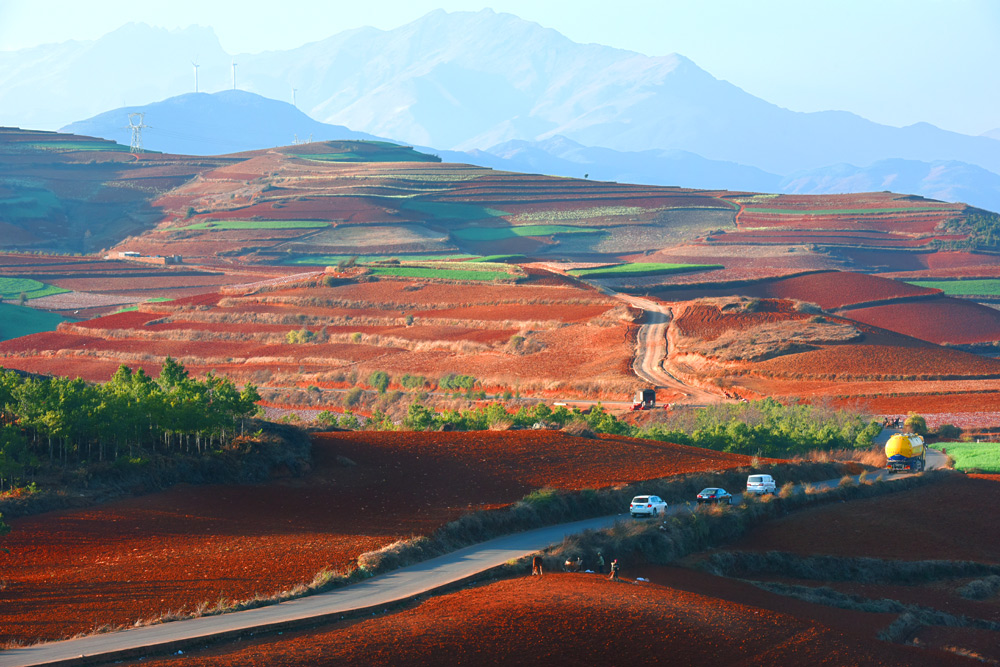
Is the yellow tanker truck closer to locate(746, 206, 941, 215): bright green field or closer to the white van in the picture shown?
the white van

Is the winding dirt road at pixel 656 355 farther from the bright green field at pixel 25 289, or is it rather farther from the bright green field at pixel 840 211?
the bright green field at pixel 840 211

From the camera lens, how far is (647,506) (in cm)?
3206

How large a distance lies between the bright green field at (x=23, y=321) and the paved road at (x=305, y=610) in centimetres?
7824

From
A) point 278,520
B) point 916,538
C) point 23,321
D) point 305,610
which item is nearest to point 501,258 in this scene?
point 23,321

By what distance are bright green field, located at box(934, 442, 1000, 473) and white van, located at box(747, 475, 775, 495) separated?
13471 mm

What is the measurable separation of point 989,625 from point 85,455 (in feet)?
85.8

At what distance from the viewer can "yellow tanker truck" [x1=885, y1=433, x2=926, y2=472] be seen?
144ft

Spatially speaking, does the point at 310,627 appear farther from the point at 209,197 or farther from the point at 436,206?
the point at 209,197

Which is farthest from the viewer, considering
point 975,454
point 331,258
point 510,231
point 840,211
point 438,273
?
point 840,211

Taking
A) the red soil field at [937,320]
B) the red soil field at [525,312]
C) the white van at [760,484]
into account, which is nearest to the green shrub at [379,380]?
the red soil field at [525,312]

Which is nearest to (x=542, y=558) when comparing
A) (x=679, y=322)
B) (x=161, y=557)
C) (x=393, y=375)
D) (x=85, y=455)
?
(x=161, y=557)

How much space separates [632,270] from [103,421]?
279 feet

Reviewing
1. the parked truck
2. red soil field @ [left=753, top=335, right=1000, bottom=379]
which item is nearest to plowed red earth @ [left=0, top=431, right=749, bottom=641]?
the parked truck

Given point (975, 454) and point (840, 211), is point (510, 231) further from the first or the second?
point (975, 454)
